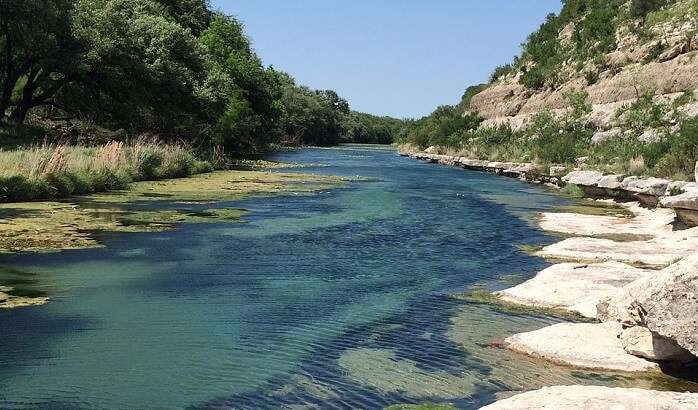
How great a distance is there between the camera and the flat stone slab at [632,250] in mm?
14023

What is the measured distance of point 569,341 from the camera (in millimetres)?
8430

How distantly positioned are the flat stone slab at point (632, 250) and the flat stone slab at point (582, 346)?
17.5 feet

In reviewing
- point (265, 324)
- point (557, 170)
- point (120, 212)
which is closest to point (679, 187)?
point (265, 324)

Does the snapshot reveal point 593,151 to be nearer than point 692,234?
No

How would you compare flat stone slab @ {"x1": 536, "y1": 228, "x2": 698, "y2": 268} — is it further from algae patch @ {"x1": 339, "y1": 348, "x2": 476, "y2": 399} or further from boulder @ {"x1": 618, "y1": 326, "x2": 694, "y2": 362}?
algae patch @ {"x1": 339, "y1": 348, "x2": 476, "y2": 399}

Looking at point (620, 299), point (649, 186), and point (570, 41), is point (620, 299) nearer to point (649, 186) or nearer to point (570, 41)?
point (649, 186)

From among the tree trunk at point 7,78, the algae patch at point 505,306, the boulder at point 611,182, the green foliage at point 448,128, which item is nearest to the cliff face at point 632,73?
the green foliage at point 448,128

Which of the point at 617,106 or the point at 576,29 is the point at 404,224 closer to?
the point at 617,106

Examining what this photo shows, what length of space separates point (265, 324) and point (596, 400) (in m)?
5.08

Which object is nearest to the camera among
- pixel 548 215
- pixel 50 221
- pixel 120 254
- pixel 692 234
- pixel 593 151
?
pixel 120 254

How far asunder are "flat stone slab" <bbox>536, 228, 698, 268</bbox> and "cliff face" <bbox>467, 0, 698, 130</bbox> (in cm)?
2101

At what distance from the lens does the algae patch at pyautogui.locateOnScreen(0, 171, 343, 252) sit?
590 inches

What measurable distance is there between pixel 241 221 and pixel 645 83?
110ft

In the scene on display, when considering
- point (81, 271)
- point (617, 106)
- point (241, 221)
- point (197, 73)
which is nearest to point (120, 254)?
point (81, 271)
